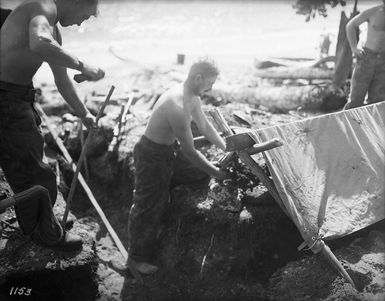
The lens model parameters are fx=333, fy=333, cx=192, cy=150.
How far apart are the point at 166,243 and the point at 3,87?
2.72 meters

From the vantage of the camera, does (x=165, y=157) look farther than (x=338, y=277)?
Yes

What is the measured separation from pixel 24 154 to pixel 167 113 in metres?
1.58

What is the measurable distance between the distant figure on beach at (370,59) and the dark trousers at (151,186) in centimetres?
297

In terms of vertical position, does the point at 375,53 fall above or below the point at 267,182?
above

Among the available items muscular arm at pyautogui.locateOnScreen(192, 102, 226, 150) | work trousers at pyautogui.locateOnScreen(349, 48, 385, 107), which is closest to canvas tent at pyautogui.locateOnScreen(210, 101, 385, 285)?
muscular arm at pyautogui.locateOnScreen(192, 102, 226, 150)

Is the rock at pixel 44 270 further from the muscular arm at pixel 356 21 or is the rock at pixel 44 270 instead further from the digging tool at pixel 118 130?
the muscular arm at pixel 356 21

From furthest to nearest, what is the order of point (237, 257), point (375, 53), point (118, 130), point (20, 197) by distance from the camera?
point (118, 130) < point (375, 53) < point (237, 257) < point (20, 197)

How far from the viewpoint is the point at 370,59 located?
5195mm

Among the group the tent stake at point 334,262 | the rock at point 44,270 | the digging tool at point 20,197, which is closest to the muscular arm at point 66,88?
the digging tool at point 20,197

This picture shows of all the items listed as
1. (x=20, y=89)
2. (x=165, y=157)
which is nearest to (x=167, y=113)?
(x=165, y=157)

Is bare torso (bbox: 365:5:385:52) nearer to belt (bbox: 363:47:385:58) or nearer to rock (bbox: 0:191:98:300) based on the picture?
belt (bbox: 363:47:385:58)

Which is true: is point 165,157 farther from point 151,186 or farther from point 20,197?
point 20,197

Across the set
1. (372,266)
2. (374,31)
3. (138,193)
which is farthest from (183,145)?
(374,31)

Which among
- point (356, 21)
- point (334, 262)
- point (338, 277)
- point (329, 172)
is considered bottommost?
point (338, 277)
